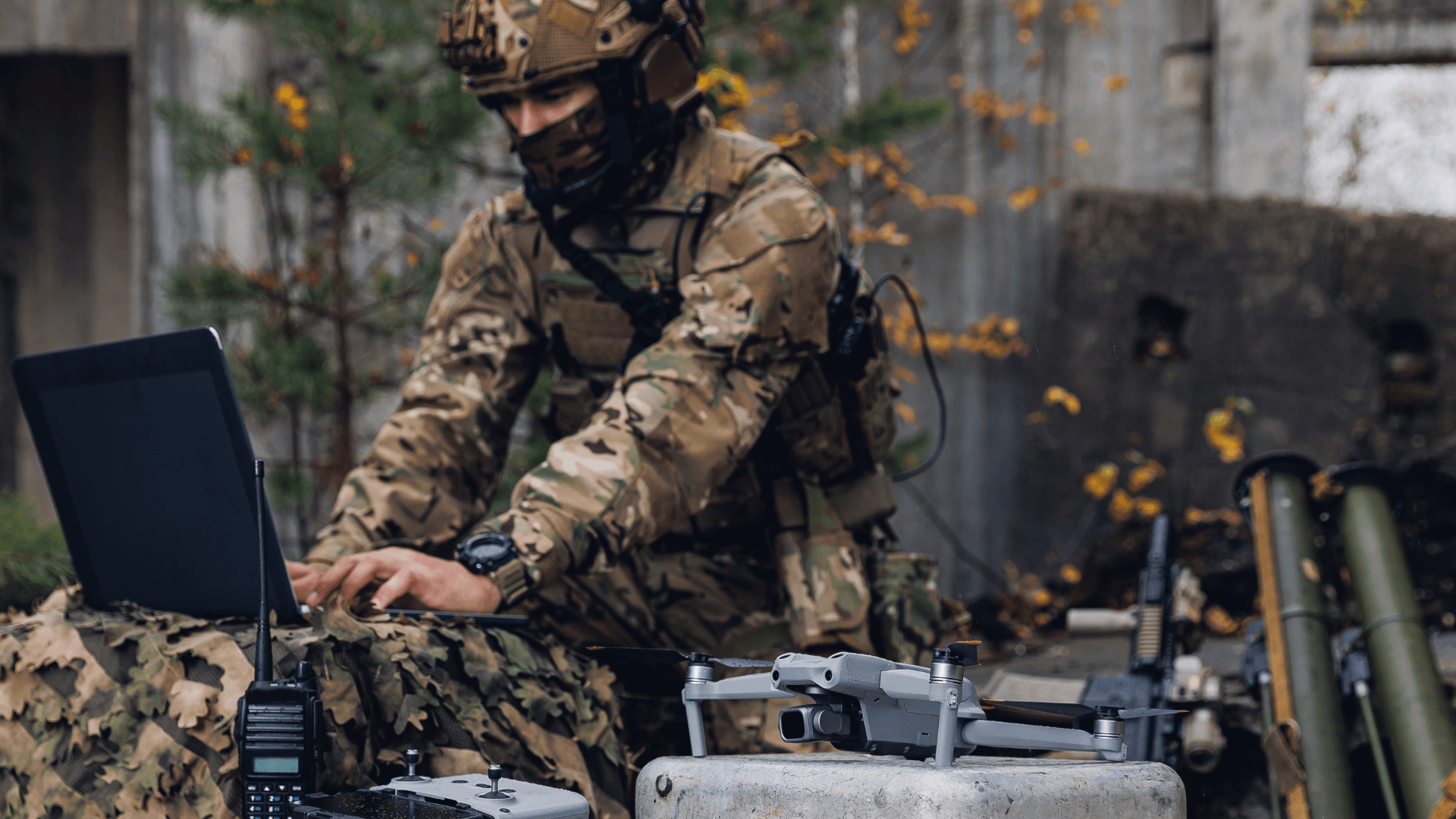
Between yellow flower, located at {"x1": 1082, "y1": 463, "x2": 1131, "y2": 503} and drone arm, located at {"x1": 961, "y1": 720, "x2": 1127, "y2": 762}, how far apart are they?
365 cm

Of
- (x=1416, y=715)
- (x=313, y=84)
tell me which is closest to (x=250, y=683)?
(x=1416, y=715)

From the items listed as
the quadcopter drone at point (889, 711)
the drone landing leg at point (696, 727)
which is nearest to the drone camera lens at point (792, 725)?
the quadcopter drone at point (889, 711)

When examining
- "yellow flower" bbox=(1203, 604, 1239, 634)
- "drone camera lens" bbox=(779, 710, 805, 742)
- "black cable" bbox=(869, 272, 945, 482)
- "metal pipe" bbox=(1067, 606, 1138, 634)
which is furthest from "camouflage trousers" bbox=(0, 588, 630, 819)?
"yellow flower" bbox=(1203, 604, 1239, 634)

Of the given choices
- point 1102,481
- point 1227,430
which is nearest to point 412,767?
point 1102,481

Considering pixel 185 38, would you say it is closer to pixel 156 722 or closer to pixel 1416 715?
pixel 156 722

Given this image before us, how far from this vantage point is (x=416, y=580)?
164 centimetres

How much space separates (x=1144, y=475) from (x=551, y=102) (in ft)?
10.9

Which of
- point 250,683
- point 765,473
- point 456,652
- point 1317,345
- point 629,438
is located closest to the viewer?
point 250,683

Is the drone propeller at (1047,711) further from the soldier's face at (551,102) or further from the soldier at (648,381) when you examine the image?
the soldier's face at (551,102)

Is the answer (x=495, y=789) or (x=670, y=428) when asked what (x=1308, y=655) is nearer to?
(x=670, y=428)

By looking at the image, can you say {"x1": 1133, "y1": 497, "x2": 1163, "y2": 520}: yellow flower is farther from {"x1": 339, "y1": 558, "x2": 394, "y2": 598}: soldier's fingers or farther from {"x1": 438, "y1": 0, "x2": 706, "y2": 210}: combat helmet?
{"x1": 339, "y1": 558, "x2": 394, "y2": 598}: soldier's fingers

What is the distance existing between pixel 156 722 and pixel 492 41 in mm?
1154

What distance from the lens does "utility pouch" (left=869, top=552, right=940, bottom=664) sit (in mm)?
2314

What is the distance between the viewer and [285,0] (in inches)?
140
